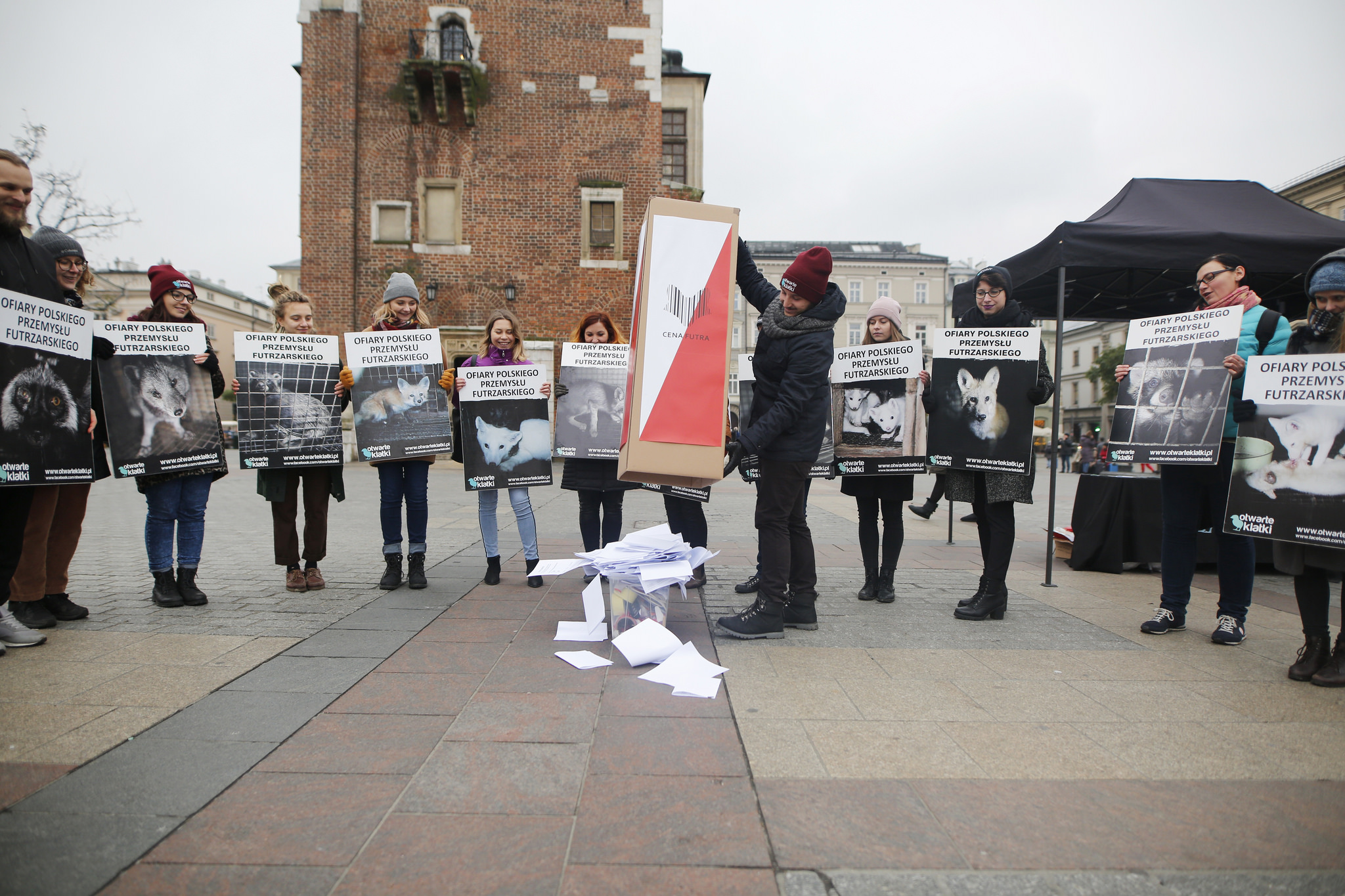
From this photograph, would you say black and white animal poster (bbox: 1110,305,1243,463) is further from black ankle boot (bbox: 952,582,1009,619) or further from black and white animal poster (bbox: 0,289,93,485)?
black and white animal poster (bbox: 0,289,93,485)

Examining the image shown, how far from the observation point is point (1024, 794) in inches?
83.0

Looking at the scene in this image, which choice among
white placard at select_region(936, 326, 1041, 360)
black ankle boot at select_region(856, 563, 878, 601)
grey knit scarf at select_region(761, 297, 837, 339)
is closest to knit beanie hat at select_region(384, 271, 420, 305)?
grey knit scarf at select_region(761, 297, 837, 339)

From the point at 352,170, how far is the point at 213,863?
69.7 ft

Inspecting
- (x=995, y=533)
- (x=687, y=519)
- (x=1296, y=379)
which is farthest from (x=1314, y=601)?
(x=687, y=519)

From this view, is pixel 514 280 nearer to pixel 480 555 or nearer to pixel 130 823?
pixel 480 555

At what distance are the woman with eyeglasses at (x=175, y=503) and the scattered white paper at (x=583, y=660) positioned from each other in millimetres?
2506

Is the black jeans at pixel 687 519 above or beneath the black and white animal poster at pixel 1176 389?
beneath

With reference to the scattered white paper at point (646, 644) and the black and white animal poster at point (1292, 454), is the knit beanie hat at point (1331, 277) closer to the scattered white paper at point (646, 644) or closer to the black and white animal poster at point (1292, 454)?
the black and white animal poster at point (1292, 454)

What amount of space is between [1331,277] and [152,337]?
239 inches

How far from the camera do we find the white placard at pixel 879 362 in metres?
4.67

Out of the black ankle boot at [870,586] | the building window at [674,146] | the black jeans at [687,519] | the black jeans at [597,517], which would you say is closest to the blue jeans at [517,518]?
the black jeans at [597,517]

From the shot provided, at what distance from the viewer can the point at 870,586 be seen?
4.74m

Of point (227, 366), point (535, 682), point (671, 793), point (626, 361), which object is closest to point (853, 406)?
point (626, 361)

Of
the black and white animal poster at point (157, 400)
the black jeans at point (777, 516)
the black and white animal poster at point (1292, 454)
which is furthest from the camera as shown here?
the black and white animal poster at point (157, 400)
